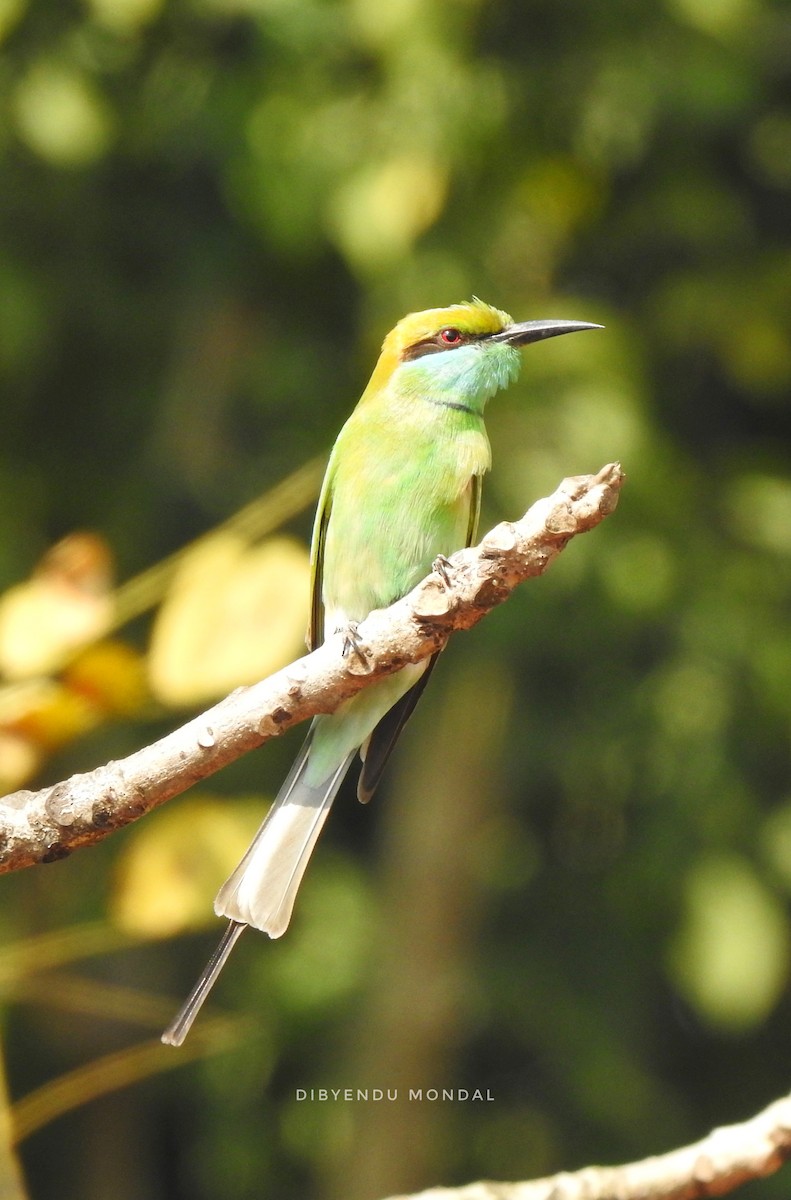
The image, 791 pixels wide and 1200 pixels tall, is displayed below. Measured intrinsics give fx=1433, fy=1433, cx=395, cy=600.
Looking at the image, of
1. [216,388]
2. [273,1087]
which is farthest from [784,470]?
[273,1087]

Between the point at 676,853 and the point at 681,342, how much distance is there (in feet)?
4.23

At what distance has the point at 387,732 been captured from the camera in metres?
2.39

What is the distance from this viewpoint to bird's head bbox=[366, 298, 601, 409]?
2299mm

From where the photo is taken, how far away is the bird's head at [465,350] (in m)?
2.30

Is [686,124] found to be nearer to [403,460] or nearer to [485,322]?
[485,322]

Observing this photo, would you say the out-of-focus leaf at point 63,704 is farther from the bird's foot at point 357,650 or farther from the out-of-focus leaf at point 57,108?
the out-of-focus leaf at point 57,108

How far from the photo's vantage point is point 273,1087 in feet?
12.3

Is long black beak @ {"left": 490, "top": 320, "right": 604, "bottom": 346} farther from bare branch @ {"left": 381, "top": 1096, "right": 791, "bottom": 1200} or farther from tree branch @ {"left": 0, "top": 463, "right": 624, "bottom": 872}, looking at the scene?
bare branch @ {"left": 381, "top": 1096, "right": 791, "bottom": 1200}

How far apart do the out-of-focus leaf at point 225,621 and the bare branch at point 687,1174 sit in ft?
1.93

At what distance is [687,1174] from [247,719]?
66 centimetres

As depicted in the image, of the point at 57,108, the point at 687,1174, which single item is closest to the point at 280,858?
the point at 687,1174

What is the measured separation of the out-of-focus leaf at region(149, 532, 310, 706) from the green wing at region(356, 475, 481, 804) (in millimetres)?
678

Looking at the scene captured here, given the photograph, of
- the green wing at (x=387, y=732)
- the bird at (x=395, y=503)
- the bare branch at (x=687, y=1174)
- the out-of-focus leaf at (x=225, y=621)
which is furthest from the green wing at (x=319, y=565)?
the bare branch at (x=687, y=1174)

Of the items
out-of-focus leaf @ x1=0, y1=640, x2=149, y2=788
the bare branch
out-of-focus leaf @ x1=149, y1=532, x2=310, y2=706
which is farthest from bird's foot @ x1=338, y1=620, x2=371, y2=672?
the bare branch
